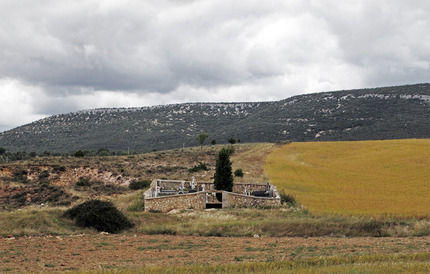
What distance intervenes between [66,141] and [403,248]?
114347 mm

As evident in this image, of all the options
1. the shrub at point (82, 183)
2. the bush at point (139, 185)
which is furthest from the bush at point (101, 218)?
the shrub at point (82, 183)

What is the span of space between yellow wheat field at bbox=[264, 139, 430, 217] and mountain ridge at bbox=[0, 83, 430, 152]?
33.6 meters

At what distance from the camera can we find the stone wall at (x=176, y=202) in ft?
88.1

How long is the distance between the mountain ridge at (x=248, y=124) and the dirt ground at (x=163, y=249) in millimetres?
79838

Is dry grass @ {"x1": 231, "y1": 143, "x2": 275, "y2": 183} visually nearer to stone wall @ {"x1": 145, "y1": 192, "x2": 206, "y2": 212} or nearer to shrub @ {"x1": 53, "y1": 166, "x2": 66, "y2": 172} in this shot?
stone wall @ {"x1": 145, "y1": 192, "x2": 206, "y2": 212}

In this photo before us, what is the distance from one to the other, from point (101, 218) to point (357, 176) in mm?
29101

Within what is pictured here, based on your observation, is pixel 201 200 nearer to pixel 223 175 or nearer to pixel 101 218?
pixel 223 175

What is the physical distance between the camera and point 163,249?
15742 mm

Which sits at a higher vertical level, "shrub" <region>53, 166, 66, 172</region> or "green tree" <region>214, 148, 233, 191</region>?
"shrub" <region>53, 166, 66, 172</region>

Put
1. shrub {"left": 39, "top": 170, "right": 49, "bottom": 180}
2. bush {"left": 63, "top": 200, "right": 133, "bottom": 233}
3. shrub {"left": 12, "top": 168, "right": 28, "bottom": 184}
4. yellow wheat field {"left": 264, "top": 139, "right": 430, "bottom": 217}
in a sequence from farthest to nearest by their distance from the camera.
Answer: shrub {"left": 39, "top": 170, "right": 49, "bottom": 180} < shrub {"left": 12, "top": 168, "right": 28, "bottom": 184} < yellow wheat field {"left": 264, "top": 139, "right": 430, "bottom": 217} < bush {"left": 63, "top": 200, "right": 133, "bottom": 233}

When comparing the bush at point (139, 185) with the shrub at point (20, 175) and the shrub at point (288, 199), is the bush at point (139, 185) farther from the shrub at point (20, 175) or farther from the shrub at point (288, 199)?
the shrub at point (288, 199)

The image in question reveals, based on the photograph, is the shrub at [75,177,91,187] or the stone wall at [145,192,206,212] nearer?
the stone wall at [145,192,206,212]

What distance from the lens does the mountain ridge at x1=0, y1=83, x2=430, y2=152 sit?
103m

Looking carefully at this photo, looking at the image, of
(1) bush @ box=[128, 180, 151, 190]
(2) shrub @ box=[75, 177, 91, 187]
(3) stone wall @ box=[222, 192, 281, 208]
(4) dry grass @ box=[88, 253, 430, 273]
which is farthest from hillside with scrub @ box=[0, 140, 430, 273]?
(2) shrub @ box=[75, 177, 91, 187]
